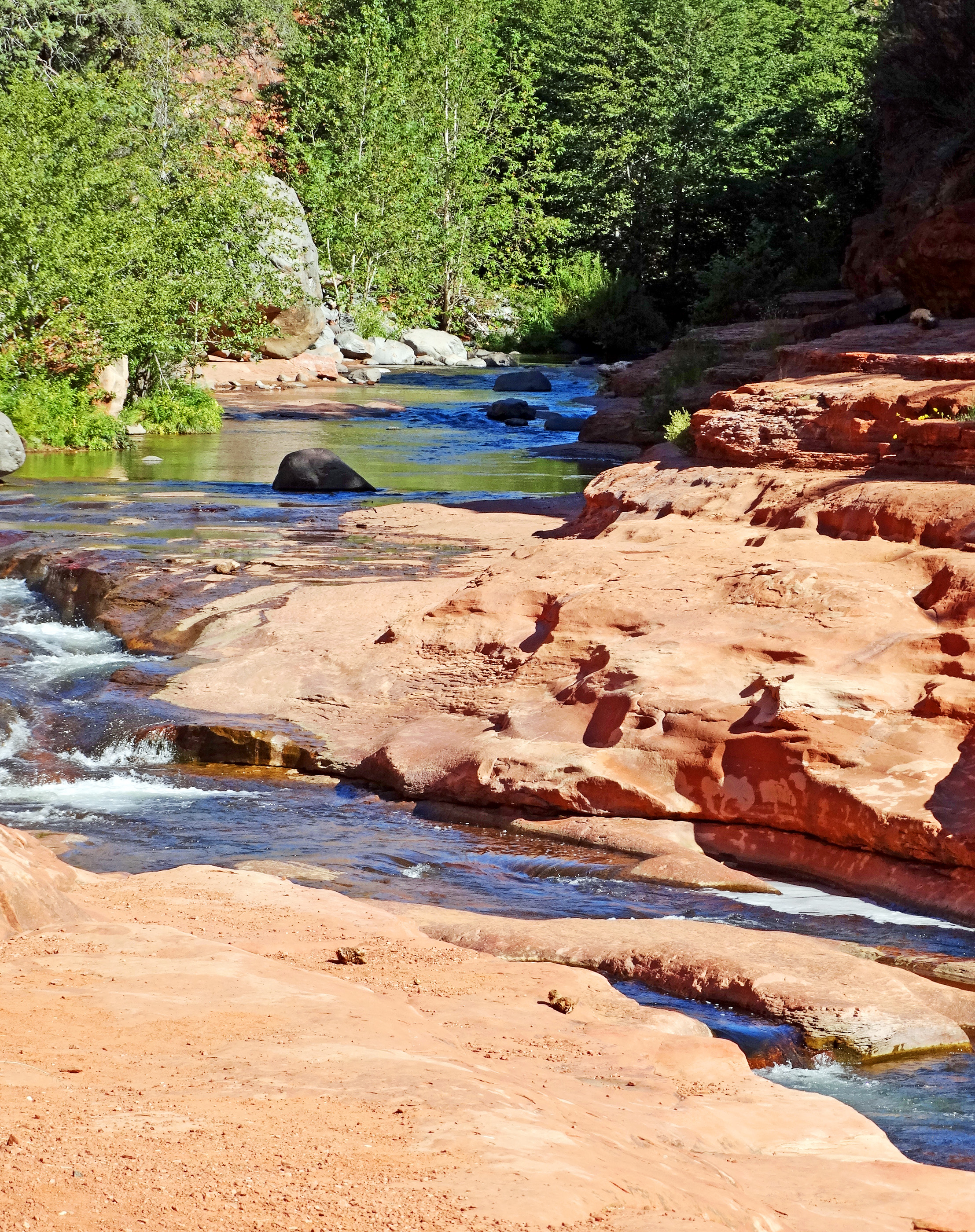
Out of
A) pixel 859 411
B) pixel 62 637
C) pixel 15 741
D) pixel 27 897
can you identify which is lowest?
pixel 15 741

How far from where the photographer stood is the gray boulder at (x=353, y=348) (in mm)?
36906

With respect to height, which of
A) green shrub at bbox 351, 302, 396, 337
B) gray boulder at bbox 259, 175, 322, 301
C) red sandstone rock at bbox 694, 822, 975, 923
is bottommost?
red sandstone rock at bbox 694, 822, 975, 923

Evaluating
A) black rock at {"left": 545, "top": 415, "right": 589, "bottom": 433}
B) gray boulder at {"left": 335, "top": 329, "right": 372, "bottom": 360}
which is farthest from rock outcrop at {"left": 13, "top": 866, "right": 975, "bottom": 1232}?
gray boulder at {"left": 335, "top": 329, "right": 372, "bottom": 360}

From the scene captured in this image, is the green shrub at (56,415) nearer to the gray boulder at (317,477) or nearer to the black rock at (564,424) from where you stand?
Result: the gray boulder at (317,477)

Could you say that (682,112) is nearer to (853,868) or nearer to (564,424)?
(564,424)

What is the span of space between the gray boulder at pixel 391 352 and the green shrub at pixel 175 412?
12.2m

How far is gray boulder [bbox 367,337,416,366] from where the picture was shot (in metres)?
37.3

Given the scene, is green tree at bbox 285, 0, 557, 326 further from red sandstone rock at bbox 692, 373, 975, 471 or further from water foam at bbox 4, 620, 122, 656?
water foam at bbox 4, 620, 122, 656

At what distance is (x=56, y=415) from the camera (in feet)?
73.2

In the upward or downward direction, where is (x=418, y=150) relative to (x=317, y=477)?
upward

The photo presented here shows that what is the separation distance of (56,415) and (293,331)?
12281mm

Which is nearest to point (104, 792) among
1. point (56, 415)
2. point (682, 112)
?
point (56, 415)

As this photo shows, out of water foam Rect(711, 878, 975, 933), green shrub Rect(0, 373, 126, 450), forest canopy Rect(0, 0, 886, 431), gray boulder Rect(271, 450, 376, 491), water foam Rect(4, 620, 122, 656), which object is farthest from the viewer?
forest canopy Rect(0, 0, 886, 431)

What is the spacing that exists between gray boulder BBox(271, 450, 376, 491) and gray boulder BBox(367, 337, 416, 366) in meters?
18.7
